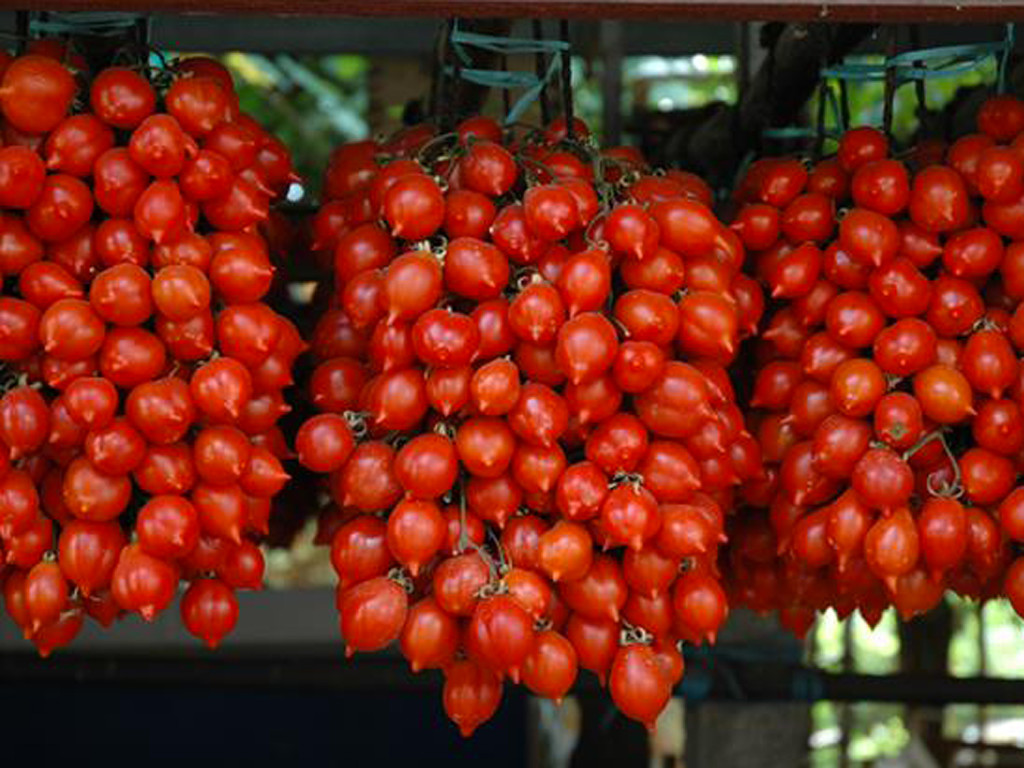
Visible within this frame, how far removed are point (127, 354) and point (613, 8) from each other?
697mm

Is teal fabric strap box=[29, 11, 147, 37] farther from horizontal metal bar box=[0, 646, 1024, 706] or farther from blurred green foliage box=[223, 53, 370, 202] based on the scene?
blurred green foliage box=[223, 53, 370, 202]

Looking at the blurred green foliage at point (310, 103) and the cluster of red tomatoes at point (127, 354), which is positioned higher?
the cluster of red tomatoes at point (127, 354)

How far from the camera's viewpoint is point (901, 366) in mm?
1943

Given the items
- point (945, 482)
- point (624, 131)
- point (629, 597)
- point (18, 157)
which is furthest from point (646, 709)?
point (624, 131)

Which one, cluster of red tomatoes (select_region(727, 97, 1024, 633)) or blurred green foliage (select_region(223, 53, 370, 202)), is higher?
cluster of red tomatoes (select_region(727, 97, 1024, 633))

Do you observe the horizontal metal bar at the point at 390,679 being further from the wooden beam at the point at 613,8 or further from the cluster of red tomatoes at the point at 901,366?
the wooden beam at the point at 613,8

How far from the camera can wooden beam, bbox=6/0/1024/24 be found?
1.64m

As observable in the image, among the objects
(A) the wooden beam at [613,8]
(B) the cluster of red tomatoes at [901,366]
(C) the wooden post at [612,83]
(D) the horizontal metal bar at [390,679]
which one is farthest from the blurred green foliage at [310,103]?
(A) the wooden beam at [613,8]

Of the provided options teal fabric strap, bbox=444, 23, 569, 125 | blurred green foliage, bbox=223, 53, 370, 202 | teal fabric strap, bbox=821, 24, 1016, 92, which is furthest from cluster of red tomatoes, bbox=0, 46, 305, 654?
blurred green foliage, bbox=223, 53, 370, 202

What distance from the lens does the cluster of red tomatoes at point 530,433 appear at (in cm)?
181

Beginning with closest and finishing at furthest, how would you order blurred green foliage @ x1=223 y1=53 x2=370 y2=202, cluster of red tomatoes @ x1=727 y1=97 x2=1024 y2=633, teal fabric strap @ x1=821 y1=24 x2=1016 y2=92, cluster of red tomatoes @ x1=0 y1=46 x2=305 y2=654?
cluster of red tomatoes @ x1=0 y1=46 x2=305 y2=654 < cluster of red tomatoes @ x1=727 y1=97 x2=1024 y2=633 < teal fabric strap @ x1=821 y1=24 x2=1016 y2=92 < blurred green foliage @ x1=223 y1=53 x2=370 y2=202

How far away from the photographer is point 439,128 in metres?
2.11

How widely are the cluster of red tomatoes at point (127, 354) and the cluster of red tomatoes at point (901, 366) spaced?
2.35ft

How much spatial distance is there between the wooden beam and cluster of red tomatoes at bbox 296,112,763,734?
284mm
